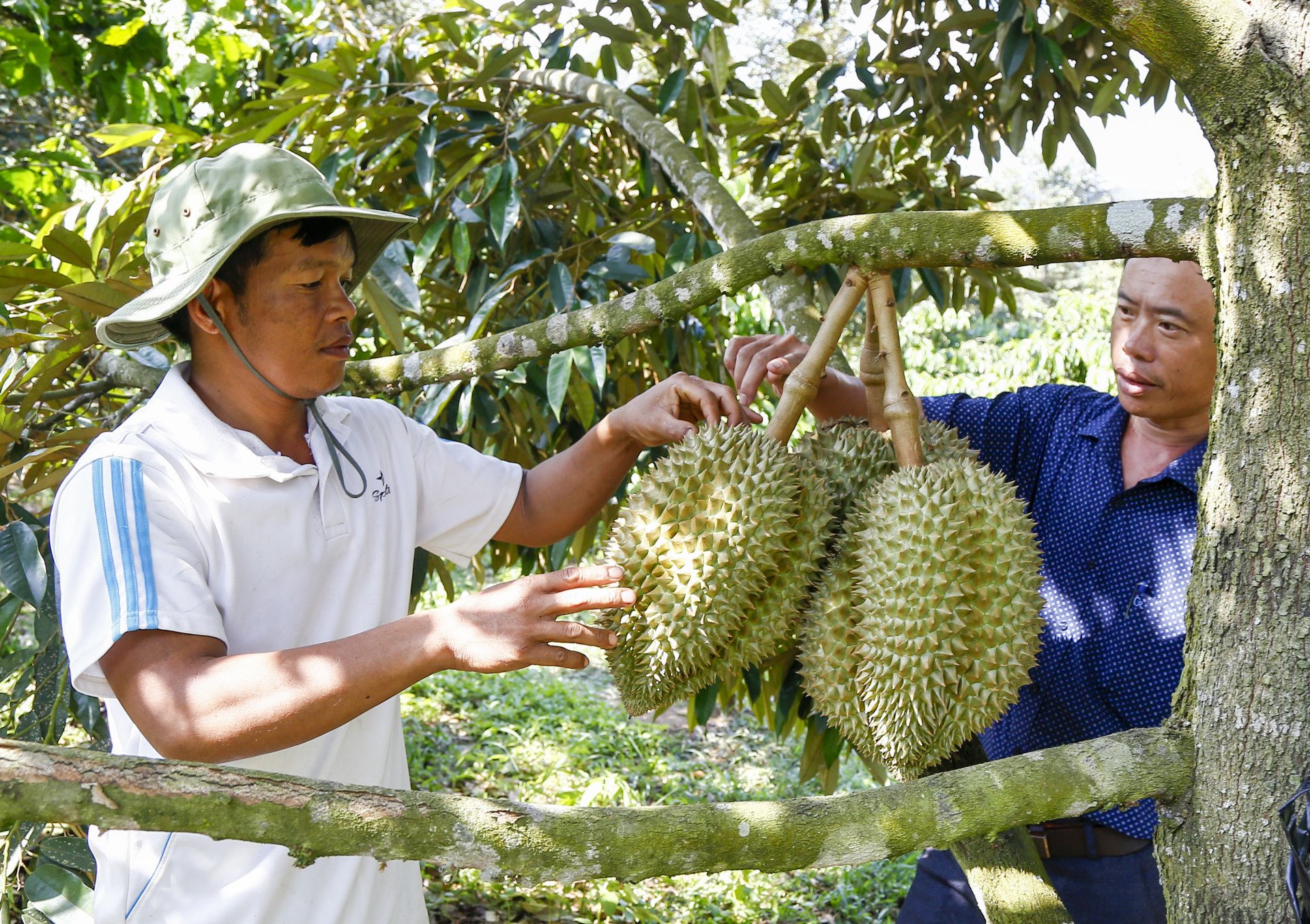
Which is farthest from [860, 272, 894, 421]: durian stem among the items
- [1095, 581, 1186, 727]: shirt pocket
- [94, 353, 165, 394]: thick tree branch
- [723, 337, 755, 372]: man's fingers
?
[94, 353, 165, 394]: thick tree branch

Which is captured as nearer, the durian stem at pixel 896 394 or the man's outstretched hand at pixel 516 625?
the man's outstretched hand at pixel 516 625

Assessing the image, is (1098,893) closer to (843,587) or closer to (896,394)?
(843,587)

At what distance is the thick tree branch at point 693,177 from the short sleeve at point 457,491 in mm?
566

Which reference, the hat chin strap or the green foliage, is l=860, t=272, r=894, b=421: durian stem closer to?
the hat chin strap

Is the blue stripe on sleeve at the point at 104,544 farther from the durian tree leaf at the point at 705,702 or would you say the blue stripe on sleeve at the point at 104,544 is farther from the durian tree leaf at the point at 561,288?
the durian tree leaf at the point at 705,702

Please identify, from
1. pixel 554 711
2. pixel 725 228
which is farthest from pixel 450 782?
pixel 725 228

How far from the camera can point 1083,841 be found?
1.62m

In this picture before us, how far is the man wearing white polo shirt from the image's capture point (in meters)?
1.05

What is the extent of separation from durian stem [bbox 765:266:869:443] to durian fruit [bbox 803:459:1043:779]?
0.14 m

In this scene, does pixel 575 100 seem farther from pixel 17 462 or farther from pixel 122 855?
pixel 122 855

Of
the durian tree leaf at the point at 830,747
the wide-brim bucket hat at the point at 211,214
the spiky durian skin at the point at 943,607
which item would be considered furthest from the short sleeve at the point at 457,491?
the durian tree leaf at the point at 830,747

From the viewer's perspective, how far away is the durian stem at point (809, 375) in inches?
45.8

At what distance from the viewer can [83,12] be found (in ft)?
10.9

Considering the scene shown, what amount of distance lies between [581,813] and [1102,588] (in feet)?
3.96
